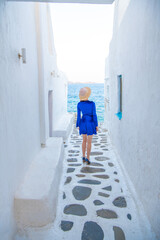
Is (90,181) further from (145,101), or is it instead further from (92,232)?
(145,101)

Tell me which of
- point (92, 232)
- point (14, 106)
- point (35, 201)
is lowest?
point (92, 232)

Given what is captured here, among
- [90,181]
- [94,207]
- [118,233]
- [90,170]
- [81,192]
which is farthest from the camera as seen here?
[90,170]

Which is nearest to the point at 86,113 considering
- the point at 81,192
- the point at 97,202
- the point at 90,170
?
the point at 90,170

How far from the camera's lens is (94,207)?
3828mm

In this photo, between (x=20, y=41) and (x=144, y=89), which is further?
(x=20, y=41)

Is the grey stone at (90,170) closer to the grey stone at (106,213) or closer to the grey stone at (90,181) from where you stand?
the grey stone at (90,181)

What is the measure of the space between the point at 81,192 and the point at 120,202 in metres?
0.83

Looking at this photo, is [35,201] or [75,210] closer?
[35,201]

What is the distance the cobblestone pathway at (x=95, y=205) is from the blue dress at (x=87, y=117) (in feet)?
3.37

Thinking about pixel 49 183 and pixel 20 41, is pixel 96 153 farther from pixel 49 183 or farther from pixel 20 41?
pixel 20 41

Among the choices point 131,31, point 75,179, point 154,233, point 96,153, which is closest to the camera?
point 154,233

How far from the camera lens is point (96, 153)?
6871mm

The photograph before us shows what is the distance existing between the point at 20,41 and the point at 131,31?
86.6 inches

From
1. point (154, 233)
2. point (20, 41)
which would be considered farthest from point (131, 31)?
point (154, 233)
